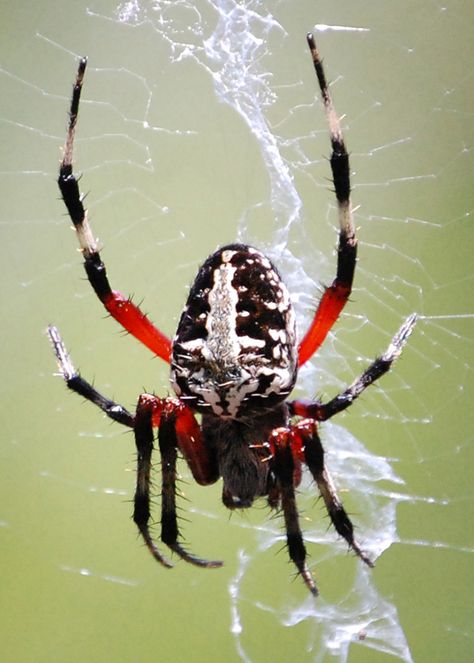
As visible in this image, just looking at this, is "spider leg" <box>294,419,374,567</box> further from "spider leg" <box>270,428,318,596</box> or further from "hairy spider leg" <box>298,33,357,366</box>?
"hairy spider leg" <box>298,33,357,366</box>

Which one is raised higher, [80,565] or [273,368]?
[273,368]

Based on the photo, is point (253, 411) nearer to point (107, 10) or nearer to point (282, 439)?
point (282, 439)

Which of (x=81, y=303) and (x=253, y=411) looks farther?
(x=81, y=303)

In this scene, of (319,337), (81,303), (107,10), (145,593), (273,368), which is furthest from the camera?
(81,303)

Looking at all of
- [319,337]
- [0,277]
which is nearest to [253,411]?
[319,337]

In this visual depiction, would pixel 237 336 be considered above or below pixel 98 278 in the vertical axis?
below

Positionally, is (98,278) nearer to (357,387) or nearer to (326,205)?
(357,387)

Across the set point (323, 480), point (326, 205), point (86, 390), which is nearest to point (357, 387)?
point (323, 480)
